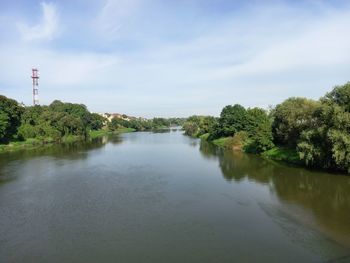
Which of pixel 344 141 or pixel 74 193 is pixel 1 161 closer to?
pixel 74 193

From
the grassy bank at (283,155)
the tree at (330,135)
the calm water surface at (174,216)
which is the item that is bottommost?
the calm water surface at (174,216)

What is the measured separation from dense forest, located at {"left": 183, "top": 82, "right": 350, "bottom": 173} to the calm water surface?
70.4 inches

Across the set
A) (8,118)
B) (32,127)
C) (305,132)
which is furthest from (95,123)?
(305,132)

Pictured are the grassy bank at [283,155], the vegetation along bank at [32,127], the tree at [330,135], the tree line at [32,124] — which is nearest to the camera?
the tree at [330,135]

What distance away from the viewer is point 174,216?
17.5 m

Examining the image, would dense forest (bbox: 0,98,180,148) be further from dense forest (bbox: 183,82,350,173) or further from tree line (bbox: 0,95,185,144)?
dense forest (bbox: 183,82,350,173)

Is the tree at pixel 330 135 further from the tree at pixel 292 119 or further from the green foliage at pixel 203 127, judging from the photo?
the green foliage at pixel 203 127

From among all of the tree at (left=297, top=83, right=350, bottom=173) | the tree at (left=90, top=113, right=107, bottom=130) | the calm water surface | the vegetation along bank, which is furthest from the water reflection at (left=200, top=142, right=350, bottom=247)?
the tree at (left=90, top=113, right=107, bottom=130)

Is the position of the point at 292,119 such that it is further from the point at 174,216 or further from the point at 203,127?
the point at 203,127

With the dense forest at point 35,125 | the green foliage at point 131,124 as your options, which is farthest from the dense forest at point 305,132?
the green foliage at point 131,124

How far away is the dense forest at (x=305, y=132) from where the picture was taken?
25.6 meters

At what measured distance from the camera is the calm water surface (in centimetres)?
1320

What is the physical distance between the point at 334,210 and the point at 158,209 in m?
9.52

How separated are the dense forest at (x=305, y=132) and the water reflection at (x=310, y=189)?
170 centimetres
